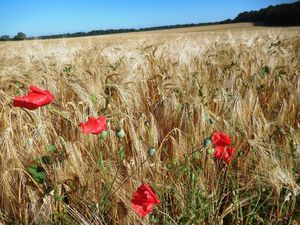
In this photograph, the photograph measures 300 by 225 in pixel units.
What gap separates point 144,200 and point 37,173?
44 cm

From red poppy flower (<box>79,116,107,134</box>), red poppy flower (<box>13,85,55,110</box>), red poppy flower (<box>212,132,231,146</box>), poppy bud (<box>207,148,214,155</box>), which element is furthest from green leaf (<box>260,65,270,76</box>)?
red poppy flower (<box>13,85,55,110</box>)

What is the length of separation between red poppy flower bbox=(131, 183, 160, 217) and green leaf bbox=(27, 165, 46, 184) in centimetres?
39

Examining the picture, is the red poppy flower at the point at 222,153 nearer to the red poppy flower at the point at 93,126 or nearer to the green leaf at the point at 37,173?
the red poppy flower at the point at 93,126

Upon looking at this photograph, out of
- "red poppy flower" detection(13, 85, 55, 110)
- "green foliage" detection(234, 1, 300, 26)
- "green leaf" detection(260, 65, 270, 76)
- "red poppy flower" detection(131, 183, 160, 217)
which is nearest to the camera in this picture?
"red poppy flower" detection(131, 183, 160, 217)

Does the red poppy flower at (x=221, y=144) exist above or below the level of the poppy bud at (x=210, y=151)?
above

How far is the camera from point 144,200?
0.93 meters

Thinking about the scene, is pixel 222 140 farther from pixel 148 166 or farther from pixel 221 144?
pixel 148 166

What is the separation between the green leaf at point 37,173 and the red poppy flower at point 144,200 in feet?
1.27

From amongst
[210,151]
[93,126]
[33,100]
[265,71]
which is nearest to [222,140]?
[210,151]

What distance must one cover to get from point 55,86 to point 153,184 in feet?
3.66

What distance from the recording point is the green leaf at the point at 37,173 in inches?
46.2

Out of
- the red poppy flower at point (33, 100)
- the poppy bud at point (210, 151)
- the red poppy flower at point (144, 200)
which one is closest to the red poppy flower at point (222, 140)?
the poppy bud at point (210, 151)

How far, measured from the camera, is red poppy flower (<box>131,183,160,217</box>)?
0.91 metres

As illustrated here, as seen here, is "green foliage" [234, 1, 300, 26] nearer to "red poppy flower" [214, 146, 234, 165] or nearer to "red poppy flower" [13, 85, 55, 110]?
"red poppy flower" [214, 146, 234, 165]
